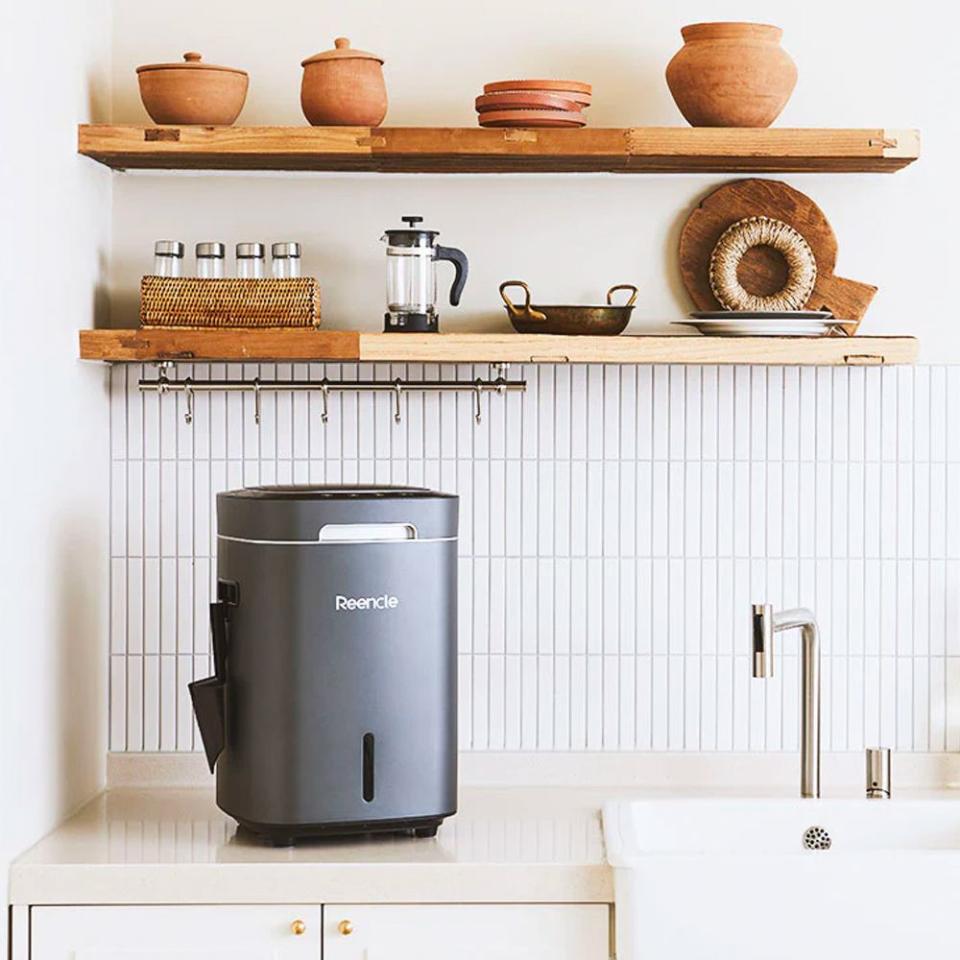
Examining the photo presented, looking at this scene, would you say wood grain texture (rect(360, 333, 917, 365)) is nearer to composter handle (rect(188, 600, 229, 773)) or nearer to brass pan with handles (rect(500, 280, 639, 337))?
brass pan with handles (rect(500, 280, 639, 337))

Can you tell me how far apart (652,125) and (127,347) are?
0.93 m

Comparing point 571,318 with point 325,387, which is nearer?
point 571,318

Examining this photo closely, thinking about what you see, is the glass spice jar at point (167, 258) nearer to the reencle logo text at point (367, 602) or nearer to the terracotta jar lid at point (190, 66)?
the terracotta jar lid at point (190, 66)

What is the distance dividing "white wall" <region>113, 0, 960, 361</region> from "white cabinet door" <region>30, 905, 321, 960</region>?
3.25 ft

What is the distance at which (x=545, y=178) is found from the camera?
257 centimetres

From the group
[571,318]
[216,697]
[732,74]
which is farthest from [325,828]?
[732,74]

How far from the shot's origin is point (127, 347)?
2.35 meters

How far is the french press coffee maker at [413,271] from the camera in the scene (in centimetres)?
240

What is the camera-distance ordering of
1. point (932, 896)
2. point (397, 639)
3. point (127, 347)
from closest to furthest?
point (932, 896), point (397, 639), point (127, 347)

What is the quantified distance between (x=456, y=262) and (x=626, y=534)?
1.78ft

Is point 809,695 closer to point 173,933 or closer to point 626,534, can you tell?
point 626,534

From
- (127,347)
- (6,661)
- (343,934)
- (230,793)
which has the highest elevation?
(127,347)

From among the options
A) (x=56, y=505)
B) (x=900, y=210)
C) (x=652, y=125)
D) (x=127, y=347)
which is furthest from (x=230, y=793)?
(x=900, y=210)

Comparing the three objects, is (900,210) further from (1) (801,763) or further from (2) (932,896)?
(2) (932,896)
